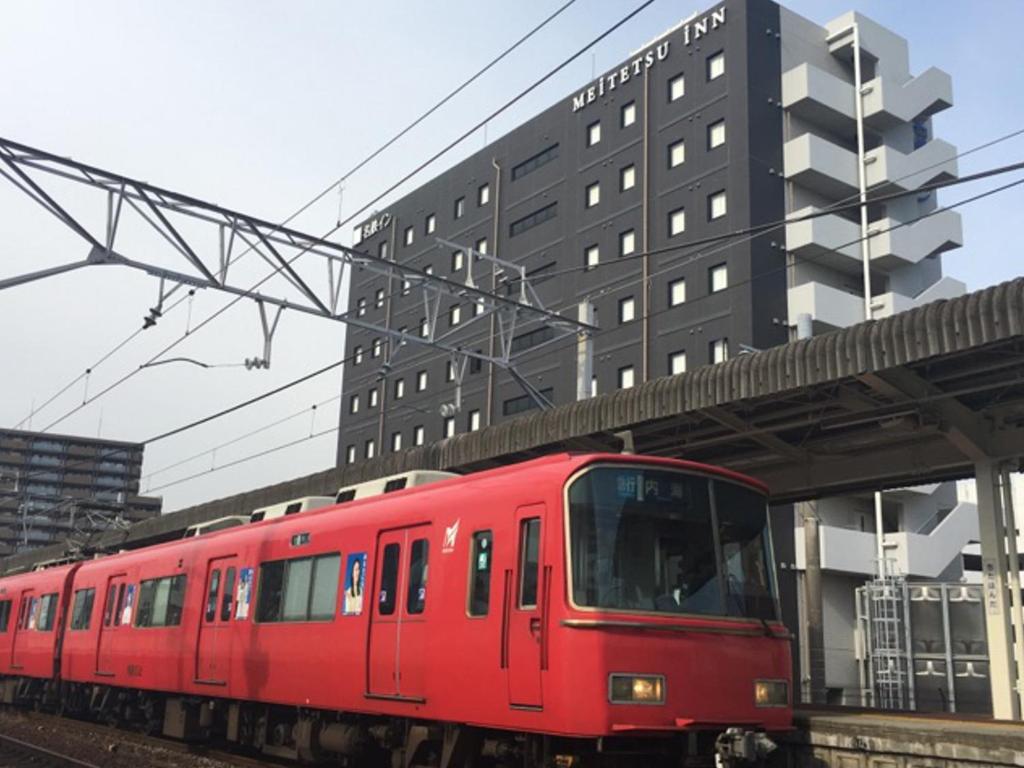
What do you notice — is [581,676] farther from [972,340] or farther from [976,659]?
[976,659]

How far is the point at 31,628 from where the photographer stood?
22453 millimetres

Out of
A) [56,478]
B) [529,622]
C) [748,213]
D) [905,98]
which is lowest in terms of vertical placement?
[529,622]

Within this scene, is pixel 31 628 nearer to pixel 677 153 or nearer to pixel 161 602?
pixel 161 602

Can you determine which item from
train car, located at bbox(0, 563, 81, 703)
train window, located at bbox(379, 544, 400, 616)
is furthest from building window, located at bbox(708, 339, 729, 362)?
train window, located at bbox(379, 544, 400, 616)

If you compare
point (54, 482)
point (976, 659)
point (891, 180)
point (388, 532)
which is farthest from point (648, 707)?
point (54, 482)

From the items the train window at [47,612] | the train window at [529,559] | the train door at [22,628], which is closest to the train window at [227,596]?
the train window at [529,559]

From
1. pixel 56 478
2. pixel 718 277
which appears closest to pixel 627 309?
pixel 718 277

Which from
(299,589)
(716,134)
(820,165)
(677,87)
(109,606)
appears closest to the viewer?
(299,589)

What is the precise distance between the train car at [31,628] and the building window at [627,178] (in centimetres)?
2725

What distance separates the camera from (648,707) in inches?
305

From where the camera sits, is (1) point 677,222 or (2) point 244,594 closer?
(2) point 244,594

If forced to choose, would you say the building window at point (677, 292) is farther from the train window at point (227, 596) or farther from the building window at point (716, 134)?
the train window at point (227, 596)

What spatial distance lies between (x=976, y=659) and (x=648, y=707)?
2219 cm

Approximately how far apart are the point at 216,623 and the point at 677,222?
95.9 feet
